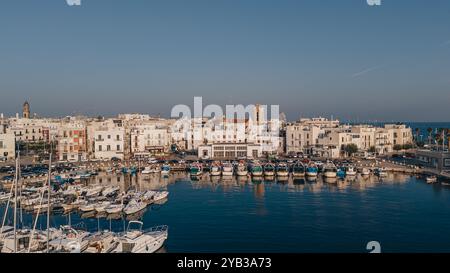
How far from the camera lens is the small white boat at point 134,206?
689 cm

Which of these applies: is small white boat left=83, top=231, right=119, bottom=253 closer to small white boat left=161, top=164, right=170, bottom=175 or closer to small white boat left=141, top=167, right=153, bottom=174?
small white boat left=161, top=164, right=170, bottom=175

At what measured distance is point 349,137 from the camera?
1499cm

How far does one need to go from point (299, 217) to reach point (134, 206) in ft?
9.32

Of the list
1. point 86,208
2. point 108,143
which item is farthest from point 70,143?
point 86,208

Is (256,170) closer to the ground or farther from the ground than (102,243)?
farther from the ground

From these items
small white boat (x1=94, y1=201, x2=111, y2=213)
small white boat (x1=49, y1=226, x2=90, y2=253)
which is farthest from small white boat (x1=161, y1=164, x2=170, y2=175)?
small white boat (x1=49, y1=226, x2=90, y2=253)

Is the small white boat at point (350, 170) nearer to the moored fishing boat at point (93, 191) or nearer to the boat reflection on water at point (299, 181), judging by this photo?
the boat reflection on water at point (299, 181)

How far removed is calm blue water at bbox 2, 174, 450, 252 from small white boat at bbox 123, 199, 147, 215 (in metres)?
0.21

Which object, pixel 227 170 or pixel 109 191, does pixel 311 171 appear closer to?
pixel 227 170

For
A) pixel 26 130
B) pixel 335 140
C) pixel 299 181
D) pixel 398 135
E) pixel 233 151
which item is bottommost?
pixel 299 181

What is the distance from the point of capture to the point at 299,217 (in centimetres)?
616

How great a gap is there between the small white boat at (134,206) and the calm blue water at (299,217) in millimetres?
208

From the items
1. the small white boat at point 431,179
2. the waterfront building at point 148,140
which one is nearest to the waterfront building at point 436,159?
the small white boat at point 431,179
